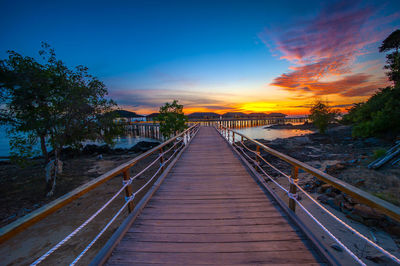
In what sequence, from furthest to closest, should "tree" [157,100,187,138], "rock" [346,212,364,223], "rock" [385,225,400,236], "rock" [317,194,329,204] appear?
"tree" [157,100,187,138] < "rock" [317,194,329,204] < "rock" [346,212,364,223] < "rock" [385,225,400,236]

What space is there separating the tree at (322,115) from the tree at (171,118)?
2069 cm

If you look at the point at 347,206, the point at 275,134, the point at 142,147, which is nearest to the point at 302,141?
the point at 275,134

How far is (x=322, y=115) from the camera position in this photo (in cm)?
2388

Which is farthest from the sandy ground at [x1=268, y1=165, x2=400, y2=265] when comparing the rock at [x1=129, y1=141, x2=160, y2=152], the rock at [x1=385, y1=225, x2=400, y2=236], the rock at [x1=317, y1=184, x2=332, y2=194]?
the rock at [x1=129, y1=141, x2=160, y2=152]

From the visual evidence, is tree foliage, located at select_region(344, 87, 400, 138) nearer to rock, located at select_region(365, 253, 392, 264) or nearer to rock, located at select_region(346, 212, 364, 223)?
rock, located at select_region(346, 212, 364, 223)

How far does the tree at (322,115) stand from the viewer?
77.6 feet

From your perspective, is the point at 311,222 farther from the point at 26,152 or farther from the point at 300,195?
the point at 26,152

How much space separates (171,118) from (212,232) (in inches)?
803

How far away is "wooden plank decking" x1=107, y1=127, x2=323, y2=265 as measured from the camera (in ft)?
5.75

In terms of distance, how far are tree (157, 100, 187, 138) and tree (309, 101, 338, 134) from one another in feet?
67.9

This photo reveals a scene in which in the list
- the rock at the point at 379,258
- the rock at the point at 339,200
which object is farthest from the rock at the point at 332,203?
the rock at the point at 379,258

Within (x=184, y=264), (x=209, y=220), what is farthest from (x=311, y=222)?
(x=184, y=264)

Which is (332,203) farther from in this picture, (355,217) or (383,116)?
(383,116)

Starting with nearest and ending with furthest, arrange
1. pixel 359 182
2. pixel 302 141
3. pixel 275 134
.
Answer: pixel 359 182
pixel 302 141
pixel 275 134
